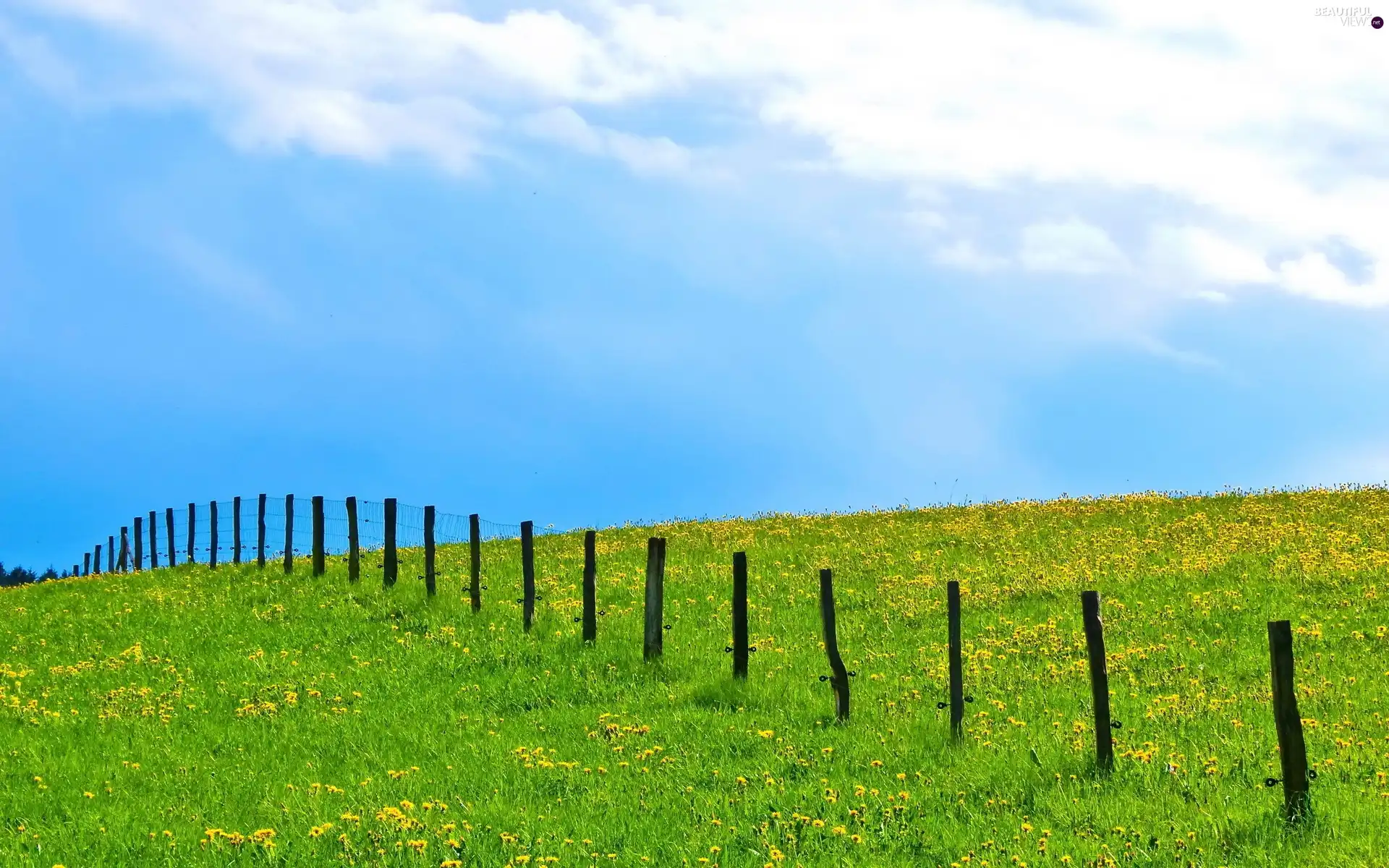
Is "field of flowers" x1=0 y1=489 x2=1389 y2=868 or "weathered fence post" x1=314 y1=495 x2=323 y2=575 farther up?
"weathered fence post" x1=314 y1=495 x2=323 y2=575

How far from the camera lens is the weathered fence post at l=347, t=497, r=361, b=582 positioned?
3322cm

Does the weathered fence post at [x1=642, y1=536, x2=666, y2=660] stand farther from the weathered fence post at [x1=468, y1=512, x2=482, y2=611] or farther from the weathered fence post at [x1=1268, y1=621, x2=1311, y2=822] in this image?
the weathered fence post at [x1=1268, y1=621, x2=1311, y2=822]

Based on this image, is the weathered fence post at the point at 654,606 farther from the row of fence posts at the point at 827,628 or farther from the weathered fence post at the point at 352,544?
the weathered fence post at the point at 352,544

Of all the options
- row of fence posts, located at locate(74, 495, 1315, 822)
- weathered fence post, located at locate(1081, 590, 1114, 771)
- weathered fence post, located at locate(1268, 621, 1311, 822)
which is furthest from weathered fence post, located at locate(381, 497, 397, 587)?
weathered fence post, located at locate(1268, 621, 1311, 822)

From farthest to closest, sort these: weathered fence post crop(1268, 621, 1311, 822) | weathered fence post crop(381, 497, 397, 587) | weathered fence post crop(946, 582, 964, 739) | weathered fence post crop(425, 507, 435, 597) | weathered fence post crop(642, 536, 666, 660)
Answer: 1. weathered fence post crop(381, 497, 397, 587)
2. weathered fence post crop(425, 507, 435, 597)
3. weathered fence post crop(642, 536, 666, 660)
4. weathered fence post crop(946, 582, 964, 739)
5. weathered fence post crop(1268, 621, 1311, 822)

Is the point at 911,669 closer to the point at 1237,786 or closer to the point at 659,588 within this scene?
the point at 659,588

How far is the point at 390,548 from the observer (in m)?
32.1

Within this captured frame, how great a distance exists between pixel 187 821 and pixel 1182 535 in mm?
29609

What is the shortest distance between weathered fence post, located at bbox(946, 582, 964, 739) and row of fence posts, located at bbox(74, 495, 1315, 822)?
0.6 inches

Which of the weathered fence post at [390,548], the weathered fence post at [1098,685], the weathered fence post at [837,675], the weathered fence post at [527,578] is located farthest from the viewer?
the weathered fence post at [390,548]

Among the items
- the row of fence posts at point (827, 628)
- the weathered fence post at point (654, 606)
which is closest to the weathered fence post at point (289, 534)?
the row of fence posts at point (827, 628)

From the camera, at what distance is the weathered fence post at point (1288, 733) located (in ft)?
40.1

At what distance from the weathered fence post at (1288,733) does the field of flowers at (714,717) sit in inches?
11.2

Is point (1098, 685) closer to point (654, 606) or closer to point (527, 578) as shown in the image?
point (654, 606)
